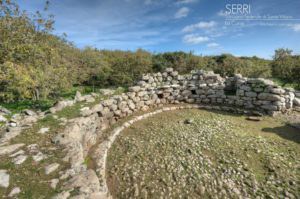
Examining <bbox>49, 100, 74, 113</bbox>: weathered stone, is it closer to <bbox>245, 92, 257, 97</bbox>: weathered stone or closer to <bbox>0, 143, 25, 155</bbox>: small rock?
<bbox>0, 143, 25, 155</bbox>: small rock

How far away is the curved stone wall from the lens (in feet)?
14.4

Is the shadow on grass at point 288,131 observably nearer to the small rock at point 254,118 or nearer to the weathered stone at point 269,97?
the small rock at point 254,118

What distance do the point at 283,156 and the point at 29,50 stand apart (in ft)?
27.5

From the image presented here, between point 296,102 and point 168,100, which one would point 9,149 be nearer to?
point 168,100

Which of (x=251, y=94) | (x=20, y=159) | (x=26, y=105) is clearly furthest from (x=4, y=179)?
(x=251, y=94)

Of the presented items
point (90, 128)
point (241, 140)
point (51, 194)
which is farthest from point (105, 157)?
point (241, 140)

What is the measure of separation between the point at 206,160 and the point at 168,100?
15.3ft

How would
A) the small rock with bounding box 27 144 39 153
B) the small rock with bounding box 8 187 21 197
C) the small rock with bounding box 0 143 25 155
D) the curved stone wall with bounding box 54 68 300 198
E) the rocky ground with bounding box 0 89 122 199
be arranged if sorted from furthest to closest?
the curved stone wall with bounding box 54 68 300 198 < the small rock with bounding box 27 144 39 153 < the small rock with bounding box 0 143 25 155 < the rocky ground with bounding box 0 89 122 199 < the small rock with bounding box 8 187 21 197

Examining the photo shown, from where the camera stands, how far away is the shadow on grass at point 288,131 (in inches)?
213

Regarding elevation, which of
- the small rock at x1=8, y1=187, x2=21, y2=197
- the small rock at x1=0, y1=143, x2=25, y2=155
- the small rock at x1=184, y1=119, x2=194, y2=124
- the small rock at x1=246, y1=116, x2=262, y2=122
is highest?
the small rock at x1=0, y1=143, x2=25, y2=155

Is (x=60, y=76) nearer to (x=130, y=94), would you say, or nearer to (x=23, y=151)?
(x=130, y=94)

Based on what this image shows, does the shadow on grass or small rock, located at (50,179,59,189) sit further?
the shadow on grass

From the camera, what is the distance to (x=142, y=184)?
370 centimetres

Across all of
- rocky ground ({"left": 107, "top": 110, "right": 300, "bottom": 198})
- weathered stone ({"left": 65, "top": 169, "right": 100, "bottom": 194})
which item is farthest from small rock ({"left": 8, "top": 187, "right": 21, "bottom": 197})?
rocky ground ({"left": 107, "top": 110, "right": 300, "bottom": 198})
